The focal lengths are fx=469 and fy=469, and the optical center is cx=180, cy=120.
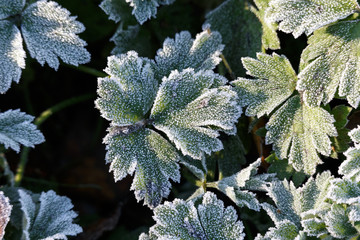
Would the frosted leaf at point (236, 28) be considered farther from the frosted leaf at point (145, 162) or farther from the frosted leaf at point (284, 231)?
the frosted leaf at point (284, 231)

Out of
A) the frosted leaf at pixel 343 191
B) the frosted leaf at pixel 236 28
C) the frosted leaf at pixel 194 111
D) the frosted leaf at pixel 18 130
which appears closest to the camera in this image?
the frosted leaf at pixel 343 191

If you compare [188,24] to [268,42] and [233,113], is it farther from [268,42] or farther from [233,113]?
[233,113]

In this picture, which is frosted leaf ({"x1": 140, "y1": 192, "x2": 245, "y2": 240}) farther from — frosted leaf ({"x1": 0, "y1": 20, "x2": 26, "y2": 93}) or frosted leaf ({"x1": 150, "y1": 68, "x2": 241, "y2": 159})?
frosted leaf ({"x1": 0, "y1": 20, "x2": 26, "y2": 93})

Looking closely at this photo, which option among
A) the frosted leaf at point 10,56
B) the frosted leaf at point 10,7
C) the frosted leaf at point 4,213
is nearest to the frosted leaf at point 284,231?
the frosted leaf at point 4,213

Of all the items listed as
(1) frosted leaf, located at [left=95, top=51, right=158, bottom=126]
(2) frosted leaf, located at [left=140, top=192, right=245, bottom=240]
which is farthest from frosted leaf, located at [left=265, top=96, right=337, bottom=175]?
(1) frosted leaf, located at [left=95, top=51, right=158, bottom=126]

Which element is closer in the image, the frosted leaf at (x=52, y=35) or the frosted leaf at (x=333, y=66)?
the frosted leaf at (x=333, y=66)

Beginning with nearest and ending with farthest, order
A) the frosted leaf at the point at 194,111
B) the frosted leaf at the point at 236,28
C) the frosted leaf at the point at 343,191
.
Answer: the frosted leaf at the point at 343,191
the frosted leaf at the point at 194,111
the frosted leaf at the point at 236,28
